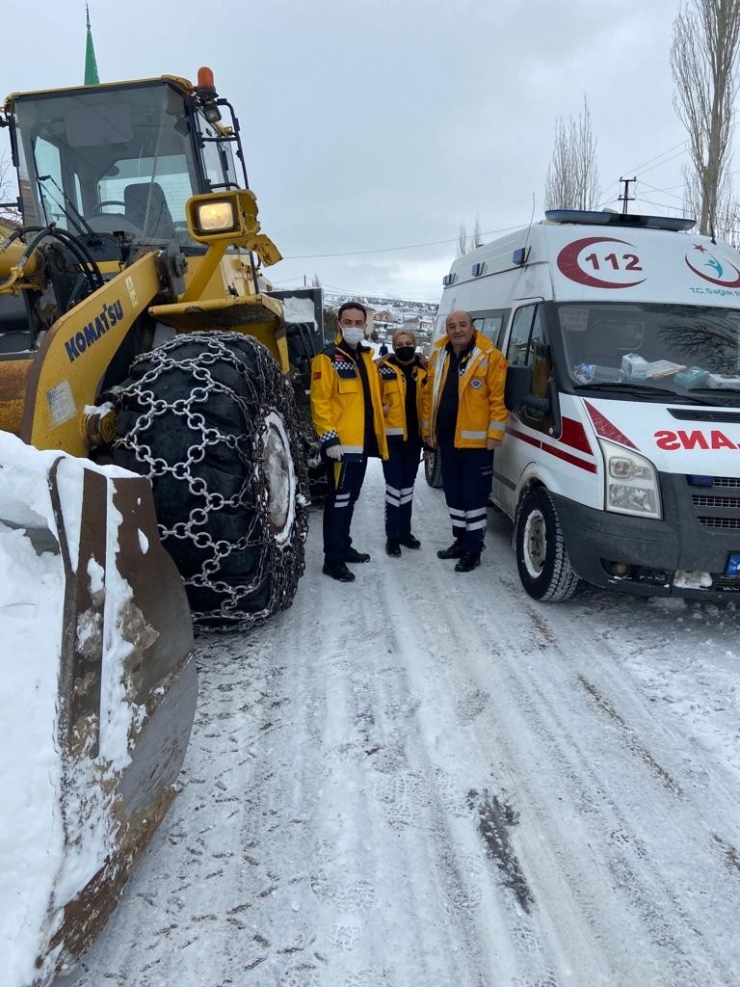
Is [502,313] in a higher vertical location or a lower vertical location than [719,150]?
lower

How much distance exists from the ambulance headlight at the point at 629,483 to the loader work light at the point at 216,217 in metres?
2.24

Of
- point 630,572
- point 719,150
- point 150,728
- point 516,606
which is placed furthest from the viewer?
point 719,150

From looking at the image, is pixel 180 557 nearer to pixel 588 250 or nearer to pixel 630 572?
pixel 630 572

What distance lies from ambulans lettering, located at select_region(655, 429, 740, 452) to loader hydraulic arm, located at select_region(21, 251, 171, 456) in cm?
273

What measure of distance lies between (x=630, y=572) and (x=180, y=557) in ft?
7.57

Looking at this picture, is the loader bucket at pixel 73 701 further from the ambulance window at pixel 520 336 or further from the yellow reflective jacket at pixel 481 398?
the ambulance window at pixel 520 336

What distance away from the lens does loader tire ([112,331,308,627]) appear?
2.84 m

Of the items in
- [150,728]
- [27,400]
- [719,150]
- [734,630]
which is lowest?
[734,630]

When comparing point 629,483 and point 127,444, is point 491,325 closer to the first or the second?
point 629,483

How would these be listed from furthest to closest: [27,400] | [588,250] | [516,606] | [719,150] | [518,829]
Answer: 1. [719,150]
2. [588,250]
3. [516,606]
4. [27,400]
5. [518,829]

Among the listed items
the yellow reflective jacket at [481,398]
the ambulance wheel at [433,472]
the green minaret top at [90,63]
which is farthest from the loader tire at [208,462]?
the green minaret top at [90,63]

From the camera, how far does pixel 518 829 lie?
91.0 inches

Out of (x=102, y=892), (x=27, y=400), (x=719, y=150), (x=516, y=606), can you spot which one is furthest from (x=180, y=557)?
(x=719, y=150)

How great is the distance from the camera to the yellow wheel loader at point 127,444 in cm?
166
